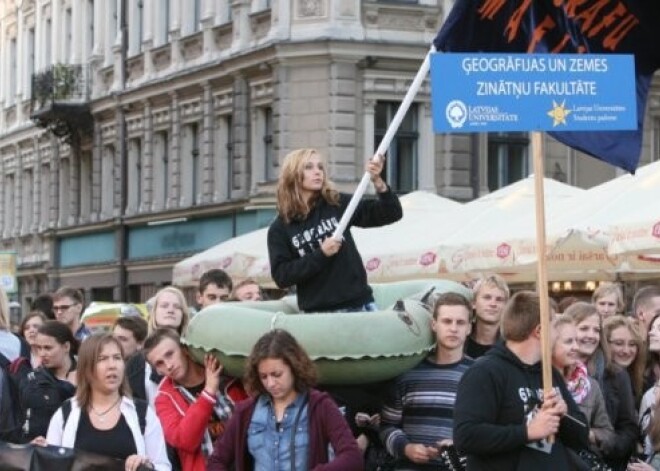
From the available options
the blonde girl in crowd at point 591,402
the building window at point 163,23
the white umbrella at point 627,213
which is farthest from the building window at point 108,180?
the blonde girl in crowd at point 591,402

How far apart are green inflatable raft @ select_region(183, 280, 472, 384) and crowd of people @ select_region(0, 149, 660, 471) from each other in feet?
0.28

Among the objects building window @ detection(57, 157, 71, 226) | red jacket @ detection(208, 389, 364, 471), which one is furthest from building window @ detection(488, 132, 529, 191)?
red jacket @ detection(208, 389, 364, 471)

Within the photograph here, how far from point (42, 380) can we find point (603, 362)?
130 inches

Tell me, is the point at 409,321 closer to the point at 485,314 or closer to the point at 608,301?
the point at 485,314

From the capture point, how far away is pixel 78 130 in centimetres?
5134

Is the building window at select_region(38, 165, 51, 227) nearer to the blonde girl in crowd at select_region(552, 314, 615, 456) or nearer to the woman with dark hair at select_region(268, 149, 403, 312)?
the blonde girl in crowd at select_region(552, 314, 615, 456)

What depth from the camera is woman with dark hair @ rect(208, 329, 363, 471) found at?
30.0ft

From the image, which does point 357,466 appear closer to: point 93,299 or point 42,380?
point 42,380

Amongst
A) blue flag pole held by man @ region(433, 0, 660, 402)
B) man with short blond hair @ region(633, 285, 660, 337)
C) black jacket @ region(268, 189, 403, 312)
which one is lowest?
man with short blond hair @ region(633, 285, 660, 337)

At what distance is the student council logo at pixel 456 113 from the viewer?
9062mm

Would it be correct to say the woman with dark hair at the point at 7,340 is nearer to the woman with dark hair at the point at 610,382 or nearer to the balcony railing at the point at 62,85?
the woman with dark hair at the point at 610,382

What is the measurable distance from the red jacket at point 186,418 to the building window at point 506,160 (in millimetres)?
29812

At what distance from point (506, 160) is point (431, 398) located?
30.3m

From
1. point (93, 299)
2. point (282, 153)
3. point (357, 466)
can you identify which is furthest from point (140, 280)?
point (357, 466)
